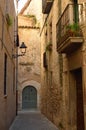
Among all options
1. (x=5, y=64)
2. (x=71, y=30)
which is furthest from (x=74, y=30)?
(x=5, y=64)

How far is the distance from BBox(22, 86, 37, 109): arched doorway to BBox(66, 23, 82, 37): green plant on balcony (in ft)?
56.6

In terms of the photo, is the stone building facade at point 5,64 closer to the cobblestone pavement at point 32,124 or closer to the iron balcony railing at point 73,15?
the cobblestone pavement at point 32,124

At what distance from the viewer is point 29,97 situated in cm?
2467

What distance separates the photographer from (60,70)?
37.8 feet

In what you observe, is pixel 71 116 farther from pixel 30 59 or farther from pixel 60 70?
pixel 30 59

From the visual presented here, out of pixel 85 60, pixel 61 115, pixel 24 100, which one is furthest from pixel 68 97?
pixel 24 100

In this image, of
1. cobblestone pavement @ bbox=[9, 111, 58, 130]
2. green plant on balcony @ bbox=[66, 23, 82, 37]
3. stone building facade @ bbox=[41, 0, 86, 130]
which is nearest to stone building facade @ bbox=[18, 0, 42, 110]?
cobblestone pavement @ bbox=[9, 111, 58, 130]

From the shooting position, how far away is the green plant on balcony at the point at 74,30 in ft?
24.9

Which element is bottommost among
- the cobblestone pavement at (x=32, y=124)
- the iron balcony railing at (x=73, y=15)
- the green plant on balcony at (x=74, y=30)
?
the cobblestone pavement at (x=32, y=124)

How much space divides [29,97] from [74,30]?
17.5 m

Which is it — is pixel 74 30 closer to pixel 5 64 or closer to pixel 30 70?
pixel 5 64

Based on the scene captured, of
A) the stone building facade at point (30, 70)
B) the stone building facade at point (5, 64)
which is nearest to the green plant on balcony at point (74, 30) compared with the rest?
the stone building facade at point (5, 64)

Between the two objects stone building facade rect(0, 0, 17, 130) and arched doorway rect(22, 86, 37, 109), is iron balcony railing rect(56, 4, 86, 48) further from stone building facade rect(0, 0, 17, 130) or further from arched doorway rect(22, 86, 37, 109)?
arched doorway rect(22, 86, 37, 109)

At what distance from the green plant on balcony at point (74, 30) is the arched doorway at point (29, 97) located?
1724cm
